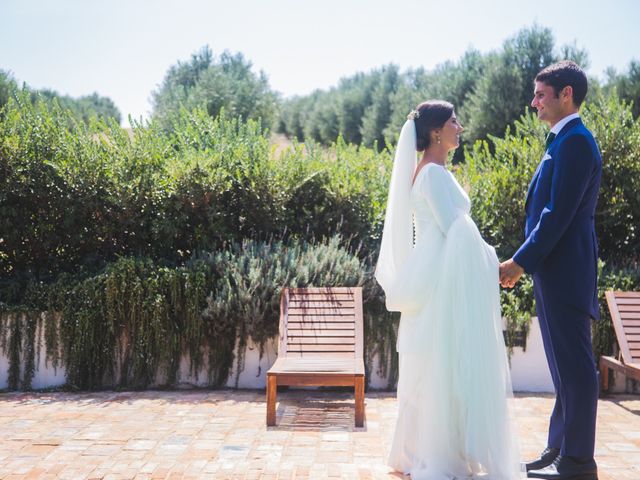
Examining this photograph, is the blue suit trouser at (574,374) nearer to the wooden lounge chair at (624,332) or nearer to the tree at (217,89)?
the wooden lounge chair at (624,332)

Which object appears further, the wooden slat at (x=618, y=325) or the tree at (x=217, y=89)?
the tree at (x=217, y=89)

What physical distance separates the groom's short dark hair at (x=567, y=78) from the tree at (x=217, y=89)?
19.9 meters

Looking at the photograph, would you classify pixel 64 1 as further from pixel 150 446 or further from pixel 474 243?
pixel 474 243

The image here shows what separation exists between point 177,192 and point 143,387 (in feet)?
6.92

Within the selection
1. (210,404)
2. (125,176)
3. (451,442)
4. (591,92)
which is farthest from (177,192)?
(591,92)

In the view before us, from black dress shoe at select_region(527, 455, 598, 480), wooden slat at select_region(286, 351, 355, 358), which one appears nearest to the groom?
black dress shoe at select_region(527, 455, 598, 480)

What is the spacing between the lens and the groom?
3.71m

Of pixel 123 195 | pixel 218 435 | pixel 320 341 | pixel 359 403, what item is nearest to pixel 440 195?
pixel 359 403

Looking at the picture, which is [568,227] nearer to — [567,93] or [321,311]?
[567,93]

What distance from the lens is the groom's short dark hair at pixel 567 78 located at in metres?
3.81

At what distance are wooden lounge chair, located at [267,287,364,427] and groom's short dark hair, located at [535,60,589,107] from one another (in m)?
2.55

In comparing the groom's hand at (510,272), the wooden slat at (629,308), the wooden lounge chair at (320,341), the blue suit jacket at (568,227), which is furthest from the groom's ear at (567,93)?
the wooden slat at (629,308)

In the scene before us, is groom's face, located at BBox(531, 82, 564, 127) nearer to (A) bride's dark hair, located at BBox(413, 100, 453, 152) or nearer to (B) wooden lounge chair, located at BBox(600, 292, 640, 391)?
(A) bride's dark hair, located at BBox(413, 100, 453, 152)

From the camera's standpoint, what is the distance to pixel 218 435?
4.86 m
